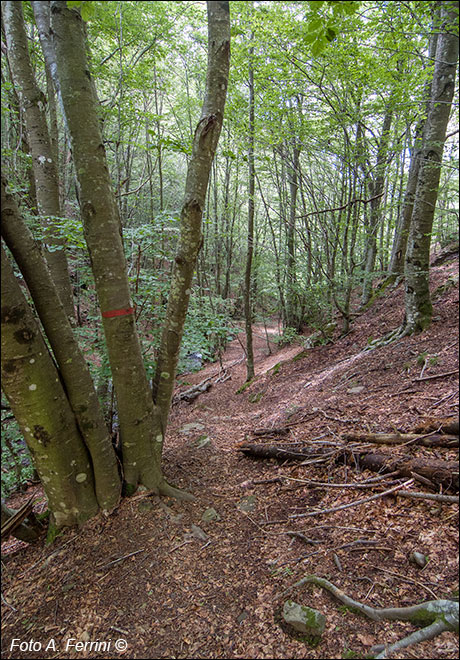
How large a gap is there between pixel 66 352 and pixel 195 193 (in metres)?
1.81

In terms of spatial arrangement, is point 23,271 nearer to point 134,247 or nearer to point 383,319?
point 134,247

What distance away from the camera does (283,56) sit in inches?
256

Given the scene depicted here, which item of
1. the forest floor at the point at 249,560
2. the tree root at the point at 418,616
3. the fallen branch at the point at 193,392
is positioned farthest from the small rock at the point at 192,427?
the tree root at the point at 418,616

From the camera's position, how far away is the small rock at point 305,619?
1921 millimetres

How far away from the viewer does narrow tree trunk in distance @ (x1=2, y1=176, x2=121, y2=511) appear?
247 cm

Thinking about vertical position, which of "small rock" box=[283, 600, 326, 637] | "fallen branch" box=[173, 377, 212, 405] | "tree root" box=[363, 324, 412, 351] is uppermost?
"tree root" box=[363, 324, 412, 351]

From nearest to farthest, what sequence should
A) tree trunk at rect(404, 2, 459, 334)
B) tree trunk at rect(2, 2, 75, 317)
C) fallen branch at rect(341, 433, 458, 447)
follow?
fallen branch at rect(341, 433, 458, 447), tree trunk at rect(2, 2, 75, 317), tree trunk at rect(404, 2, 459, 334)

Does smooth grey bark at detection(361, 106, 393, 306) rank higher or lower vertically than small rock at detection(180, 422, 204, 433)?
higher

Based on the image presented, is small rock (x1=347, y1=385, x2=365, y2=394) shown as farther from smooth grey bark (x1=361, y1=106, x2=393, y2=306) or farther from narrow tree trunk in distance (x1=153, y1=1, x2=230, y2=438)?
smooth grey bark (x1=361, y1=106, x2=393, y2=306)

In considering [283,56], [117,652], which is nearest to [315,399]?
[117,652]

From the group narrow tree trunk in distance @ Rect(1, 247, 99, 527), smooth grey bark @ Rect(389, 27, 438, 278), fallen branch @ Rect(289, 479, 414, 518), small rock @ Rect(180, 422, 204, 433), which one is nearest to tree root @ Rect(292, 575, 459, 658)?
fallen branch @ Rect(289, 479, 414, 518)

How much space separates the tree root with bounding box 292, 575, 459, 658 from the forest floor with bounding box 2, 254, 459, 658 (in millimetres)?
35

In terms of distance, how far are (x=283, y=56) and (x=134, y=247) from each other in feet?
18.5

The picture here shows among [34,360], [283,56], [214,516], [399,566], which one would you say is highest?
[283,56]
